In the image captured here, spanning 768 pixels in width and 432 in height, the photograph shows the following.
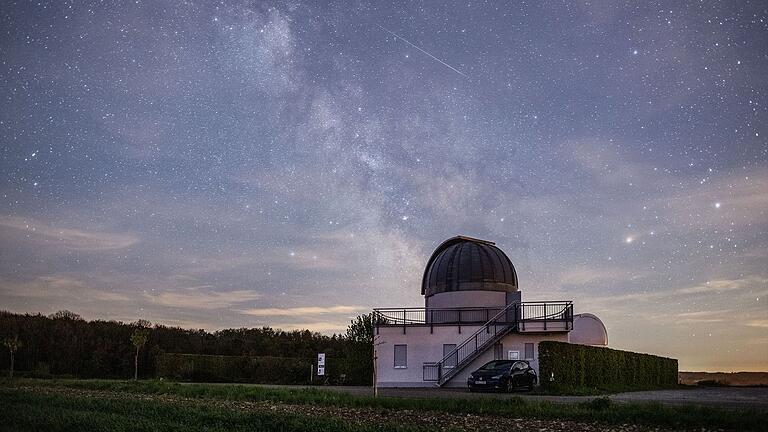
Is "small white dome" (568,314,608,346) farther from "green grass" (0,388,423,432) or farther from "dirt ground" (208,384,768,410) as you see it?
"green grass" (0,388,423,432)

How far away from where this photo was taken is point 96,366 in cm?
4847

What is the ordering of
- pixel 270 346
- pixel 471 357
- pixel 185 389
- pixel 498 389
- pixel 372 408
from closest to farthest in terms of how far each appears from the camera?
pixel 372 408
pixel 185 389
pixel 498 389
pixel 471 357
pixel 270 346

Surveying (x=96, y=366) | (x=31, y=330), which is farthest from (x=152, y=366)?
(x=31, y=330)

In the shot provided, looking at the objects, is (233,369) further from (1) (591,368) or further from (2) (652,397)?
(2) (652,397)

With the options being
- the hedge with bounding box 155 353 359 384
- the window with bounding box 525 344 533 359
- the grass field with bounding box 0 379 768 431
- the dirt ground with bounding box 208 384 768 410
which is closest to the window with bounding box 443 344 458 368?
the window with bounding box 525 344 533 359

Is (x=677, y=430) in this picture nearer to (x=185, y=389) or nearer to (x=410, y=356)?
(x=185, y=389)

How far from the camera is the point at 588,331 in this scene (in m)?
48.6

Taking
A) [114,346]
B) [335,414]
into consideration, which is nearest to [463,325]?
[335,414]

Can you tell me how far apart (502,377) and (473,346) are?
785cm

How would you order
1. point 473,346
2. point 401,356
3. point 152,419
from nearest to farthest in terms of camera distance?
point 152,419 → point 473,346 → point 401,356

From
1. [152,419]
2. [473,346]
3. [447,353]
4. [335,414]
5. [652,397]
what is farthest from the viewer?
[447,353]

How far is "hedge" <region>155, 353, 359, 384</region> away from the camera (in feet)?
142

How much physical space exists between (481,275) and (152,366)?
2524 centimetres

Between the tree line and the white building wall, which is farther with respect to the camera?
the tree line
